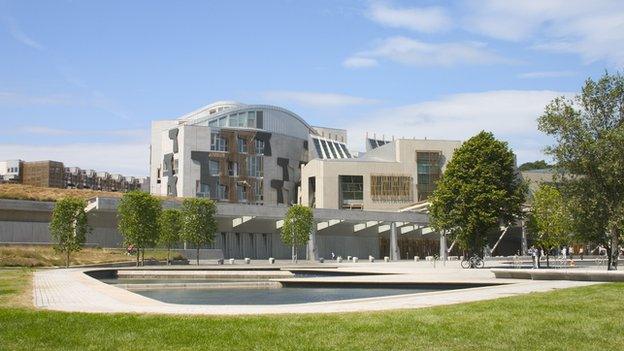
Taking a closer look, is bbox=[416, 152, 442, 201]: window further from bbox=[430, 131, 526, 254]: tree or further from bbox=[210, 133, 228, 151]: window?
bbox=[430, 131, 526, 254]: tree

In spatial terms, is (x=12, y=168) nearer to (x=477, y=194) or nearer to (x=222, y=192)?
(x=222, y=192)

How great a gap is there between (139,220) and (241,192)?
151 feet

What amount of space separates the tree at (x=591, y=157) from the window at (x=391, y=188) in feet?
189

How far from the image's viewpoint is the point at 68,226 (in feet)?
161

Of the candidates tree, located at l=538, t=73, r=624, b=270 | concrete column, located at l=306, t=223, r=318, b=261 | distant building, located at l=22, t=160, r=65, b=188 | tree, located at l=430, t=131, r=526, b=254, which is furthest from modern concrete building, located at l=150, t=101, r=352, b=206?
distant building, located at l=22, t=160, r=65, b=188

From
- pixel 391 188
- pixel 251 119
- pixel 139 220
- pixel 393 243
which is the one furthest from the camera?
pixel 251 119

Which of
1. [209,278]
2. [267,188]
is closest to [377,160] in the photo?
[267,188]

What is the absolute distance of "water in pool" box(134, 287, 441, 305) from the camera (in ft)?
72.4

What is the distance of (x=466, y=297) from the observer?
17953mm

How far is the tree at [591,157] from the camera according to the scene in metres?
31.8

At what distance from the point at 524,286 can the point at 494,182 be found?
79.7 feet

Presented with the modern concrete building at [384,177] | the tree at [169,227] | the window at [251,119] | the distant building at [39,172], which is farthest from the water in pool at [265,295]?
the distant building at [39,172]

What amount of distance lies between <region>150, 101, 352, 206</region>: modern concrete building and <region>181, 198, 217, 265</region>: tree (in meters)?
33.8

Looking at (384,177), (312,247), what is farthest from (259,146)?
(312,247)
